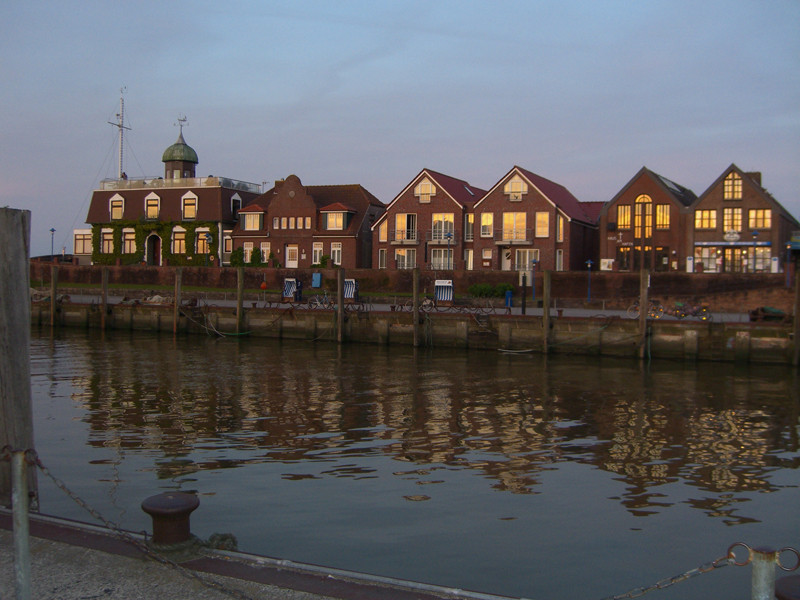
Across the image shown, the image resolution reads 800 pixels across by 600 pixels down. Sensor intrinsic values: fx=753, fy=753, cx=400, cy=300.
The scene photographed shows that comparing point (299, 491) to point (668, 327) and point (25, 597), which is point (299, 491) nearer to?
point (25, 597)

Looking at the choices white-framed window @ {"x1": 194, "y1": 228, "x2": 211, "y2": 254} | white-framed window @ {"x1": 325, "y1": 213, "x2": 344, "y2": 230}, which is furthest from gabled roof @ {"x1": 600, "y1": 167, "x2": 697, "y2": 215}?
white-framed window @ {"x1": 194, "y1": 228, "x2": 211, "y2": 254}

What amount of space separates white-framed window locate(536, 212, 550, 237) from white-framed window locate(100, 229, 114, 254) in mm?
42332

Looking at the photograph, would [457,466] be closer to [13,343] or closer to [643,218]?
[13,343]

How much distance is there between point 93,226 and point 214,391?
2363 inches

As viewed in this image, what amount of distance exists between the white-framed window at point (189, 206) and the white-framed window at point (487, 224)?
2834 cm

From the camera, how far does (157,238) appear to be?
74.4 metres

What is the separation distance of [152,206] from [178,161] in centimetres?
805

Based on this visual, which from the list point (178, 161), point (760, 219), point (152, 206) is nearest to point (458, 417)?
point (760, 219)

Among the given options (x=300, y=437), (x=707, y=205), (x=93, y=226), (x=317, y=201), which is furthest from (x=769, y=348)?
(x=93, y=226)

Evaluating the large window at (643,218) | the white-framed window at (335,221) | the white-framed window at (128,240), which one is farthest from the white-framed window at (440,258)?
A: the white-framed window at (128,240)

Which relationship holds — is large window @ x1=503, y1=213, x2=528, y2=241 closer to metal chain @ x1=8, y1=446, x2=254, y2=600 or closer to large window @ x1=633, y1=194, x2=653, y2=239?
large window @ x1=633, y1=194, x2=653, y2=239

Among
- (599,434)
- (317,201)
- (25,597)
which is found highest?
(317,201)

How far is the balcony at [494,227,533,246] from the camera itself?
6122 centimetres

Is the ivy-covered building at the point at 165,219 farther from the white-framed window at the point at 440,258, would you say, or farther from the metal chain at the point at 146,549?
the metal chain at the point at 146,549
